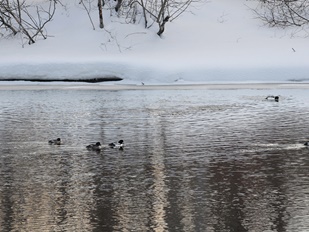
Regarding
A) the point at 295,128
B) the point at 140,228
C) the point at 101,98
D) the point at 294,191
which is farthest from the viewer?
the point at 101,98

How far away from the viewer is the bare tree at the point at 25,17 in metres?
40.9

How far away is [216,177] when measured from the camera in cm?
1170

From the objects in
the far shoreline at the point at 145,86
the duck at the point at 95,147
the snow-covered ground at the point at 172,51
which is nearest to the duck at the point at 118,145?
the duck at the point at 95,147

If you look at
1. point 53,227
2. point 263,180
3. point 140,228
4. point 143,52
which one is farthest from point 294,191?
point 143,52

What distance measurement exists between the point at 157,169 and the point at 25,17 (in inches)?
1258

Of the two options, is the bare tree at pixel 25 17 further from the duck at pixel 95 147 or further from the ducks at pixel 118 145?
the duck at pixel 95 147

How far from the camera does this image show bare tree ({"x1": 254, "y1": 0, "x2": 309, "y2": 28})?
4172 cm

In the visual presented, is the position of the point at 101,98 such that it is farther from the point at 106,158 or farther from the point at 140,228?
the point at 140,228

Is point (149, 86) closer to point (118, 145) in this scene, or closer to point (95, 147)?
point (118, 145)

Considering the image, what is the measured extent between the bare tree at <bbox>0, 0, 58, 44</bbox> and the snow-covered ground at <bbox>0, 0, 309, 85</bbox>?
1.69 ft

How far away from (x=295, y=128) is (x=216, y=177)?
607 cm

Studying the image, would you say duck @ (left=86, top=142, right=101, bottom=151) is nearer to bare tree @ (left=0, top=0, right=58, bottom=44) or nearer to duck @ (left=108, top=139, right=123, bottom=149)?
duck @ (left=108, top=139, right=123, bottom=149)

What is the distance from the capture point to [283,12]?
42281 mm

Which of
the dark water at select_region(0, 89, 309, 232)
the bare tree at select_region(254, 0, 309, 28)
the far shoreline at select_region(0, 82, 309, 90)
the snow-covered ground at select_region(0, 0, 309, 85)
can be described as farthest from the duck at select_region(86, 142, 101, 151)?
the bare tree at select_region(254, 0, 309, 28)
